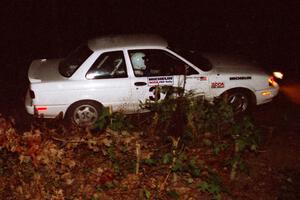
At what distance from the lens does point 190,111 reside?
5.76 metres

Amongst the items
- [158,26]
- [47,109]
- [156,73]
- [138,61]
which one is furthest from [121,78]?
[158,26]

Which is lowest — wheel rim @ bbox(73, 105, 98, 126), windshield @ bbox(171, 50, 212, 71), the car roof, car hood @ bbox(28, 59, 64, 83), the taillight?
wheel rim @ bbox(73, 105, 98, 126)

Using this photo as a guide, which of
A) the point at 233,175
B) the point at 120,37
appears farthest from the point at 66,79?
the point at 233,175

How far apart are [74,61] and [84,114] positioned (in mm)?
944

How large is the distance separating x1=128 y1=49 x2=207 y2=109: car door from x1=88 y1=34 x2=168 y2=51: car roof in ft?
0.51

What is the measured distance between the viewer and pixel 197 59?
7.52m

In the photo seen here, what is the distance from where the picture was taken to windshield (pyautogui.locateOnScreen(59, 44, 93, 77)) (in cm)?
712

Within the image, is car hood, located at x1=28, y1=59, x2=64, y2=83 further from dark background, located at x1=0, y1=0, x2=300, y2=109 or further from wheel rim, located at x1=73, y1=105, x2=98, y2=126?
dark background, located at x1=0, y1=0, x2=300, y2=109

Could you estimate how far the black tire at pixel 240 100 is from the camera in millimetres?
7484

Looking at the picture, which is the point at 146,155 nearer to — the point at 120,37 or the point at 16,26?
the point at 120,37

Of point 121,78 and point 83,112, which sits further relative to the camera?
point 83,112

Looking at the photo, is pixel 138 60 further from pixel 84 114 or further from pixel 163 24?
pixel 163 24

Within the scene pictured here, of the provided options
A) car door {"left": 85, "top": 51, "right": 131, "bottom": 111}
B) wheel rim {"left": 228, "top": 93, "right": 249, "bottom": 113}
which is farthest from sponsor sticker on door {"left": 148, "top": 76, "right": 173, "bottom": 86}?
wheel rim {"left": 228, "top": 93, "right": 249, "bottom": 113}

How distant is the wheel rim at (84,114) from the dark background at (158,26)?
12.2 feet
